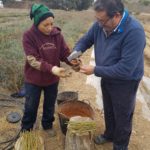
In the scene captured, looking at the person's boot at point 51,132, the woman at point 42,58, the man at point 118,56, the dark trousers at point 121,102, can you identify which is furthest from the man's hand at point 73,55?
the person's boot at point 51,132

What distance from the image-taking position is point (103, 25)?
11.5ft

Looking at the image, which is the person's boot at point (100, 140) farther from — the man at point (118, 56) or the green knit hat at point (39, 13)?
the green knit hat at point (39, 13)

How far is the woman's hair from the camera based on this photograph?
335cm

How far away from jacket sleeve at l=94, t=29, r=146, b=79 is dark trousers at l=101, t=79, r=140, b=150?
0.22m

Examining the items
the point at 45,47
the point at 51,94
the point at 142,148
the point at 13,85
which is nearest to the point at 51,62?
the point at 45,47

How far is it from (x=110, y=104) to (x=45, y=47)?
1097mm

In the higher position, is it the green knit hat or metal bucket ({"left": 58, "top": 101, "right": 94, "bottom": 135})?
the green knit hat

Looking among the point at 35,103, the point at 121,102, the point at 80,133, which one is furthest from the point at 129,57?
the point at 35,103

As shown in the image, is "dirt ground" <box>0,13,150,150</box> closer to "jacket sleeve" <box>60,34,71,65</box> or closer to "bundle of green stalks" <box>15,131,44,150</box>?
"bundle of green stalks" <box>15,131,44,150</box>

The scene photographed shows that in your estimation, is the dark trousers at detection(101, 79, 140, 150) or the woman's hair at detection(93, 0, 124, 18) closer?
the woman's hair at detection(93, 0, 124, 18)

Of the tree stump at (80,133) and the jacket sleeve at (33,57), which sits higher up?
the jacket sleeve at (33,57)

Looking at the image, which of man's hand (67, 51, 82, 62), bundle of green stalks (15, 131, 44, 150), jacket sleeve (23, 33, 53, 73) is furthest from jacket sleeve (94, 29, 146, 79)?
bundle of green stalks (15, 131, 44, 150)

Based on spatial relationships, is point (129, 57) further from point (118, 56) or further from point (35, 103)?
point (35, 103)

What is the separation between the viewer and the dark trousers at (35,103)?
4.18 m
